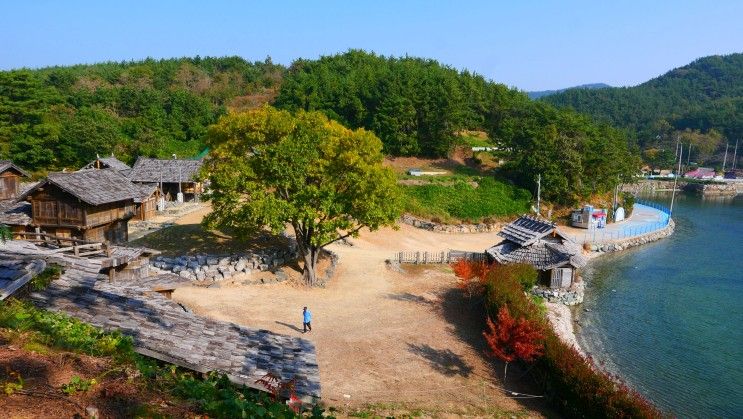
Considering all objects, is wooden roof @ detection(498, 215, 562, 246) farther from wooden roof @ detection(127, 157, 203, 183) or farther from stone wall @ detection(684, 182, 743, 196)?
stone wall @ detection(684, 182, 743, 196)

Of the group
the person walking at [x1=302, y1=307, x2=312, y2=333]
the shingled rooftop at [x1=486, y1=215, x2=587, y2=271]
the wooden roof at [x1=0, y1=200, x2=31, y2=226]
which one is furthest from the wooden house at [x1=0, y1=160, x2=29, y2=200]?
the shingled rooftop at [x1=486, y1=215, x2=587, y2=271]

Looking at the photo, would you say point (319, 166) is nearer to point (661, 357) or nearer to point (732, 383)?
point (661, 357)

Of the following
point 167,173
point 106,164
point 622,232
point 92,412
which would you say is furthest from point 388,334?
point 622,232

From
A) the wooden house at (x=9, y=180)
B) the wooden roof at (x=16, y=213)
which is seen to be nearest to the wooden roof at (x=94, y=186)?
the wooden roof at (x=16, y=213)

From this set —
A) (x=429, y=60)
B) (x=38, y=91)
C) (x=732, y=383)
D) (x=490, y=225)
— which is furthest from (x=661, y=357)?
(x=429, y=60)

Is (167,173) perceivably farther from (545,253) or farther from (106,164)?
(545,253)
